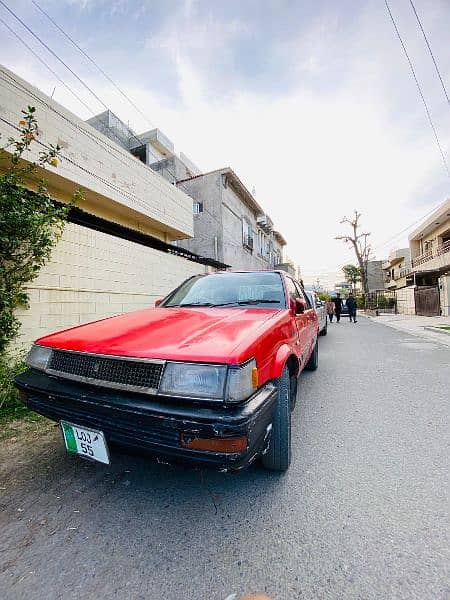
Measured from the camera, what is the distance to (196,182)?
15.8 m

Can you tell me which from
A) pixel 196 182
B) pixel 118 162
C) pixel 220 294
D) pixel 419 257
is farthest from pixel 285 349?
pixel 419 257

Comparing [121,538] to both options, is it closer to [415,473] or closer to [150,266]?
[415,473]

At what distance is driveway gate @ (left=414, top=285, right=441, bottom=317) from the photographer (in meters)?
19.0

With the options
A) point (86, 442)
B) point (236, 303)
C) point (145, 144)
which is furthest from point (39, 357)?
point (145, 144)

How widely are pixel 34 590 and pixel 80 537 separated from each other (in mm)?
278

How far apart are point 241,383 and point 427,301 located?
23.1m

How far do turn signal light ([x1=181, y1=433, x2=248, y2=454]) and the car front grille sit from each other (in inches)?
12.9

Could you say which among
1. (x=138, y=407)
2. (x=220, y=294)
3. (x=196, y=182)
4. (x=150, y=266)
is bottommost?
(x=138, y=407)

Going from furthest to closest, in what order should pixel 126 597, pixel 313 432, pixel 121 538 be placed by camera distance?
pixel 313 432
pixel 121 538
pixel 126 597

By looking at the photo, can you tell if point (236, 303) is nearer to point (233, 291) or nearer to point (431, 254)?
point (233, 291)

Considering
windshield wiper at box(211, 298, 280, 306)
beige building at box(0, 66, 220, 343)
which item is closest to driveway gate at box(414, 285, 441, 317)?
beige building at box(0, 66, 220, 343)

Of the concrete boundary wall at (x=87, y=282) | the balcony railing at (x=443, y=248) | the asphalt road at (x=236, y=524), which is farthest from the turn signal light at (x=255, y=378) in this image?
the balcony railing at (x=443, y=248)

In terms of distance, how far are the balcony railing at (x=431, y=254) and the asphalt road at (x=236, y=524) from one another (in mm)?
22432

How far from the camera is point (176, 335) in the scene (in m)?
1.86
